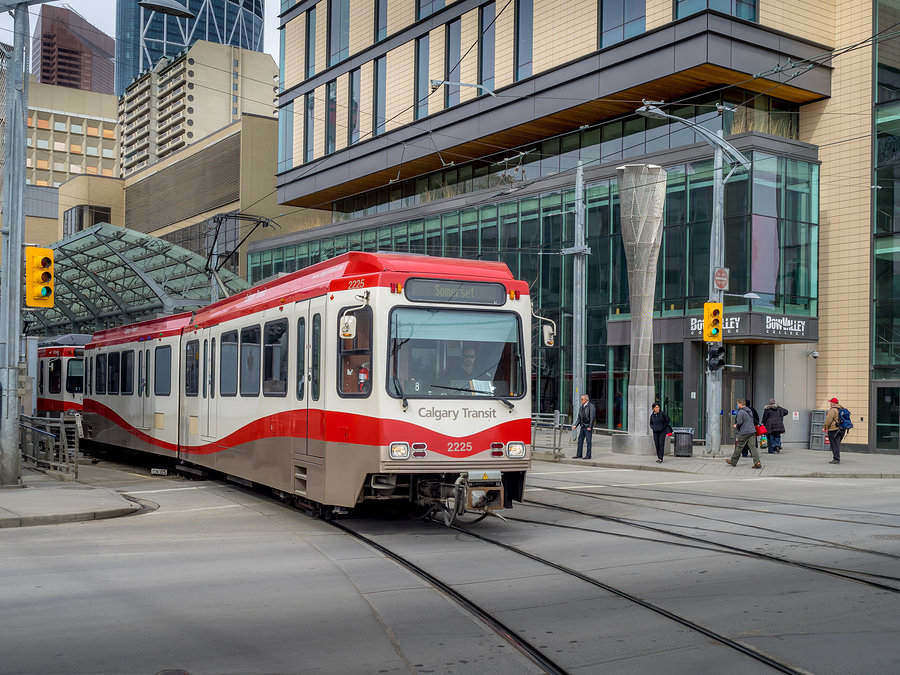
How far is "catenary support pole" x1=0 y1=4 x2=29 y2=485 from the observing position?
1681cm

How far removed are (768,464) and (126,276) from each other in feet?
99.7

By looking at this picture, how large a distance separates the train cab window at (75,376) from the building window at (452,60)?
21.2 metres

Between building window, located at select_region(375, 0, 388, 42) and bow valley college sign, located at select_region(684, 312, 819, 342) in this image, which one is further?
building window, located at select_region(375, 0, 388, 42)

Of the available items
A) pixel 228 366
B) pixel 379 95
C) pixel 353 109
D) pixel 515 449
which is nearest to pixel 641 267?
pixel 228 366

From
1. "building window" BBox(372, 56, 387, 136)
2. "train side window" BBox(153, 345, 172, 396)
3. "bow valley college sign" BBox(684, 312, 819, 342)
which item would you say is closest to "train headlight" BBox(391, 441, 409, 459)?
"train side window" BBox(153, 345, 172, 396)

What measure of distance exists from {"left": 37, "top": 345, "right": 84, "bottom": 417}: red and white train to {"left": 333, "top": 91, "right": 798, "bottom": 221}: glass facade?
15605mm

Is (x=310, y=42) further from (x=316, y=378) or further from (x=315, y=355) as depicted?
(x=316, y=378)

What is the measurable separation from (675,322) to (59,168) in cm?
12761

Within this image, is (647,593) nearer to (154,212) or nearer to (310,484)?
(310,484)

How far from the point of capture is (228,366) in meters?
16.4

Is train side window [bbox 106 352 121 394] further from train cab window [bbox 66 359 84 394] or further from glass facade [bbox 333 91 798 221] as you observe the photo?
glass facade [bbox 333 91 798 221]

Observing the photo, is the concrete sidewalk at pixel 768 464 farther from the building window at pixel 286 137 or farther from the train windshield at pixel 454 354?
the building window at pixel 286 137

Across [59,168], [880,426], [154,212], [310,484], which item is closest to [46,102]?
[59,168]

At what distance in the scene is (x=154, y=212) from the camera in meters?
82.8
